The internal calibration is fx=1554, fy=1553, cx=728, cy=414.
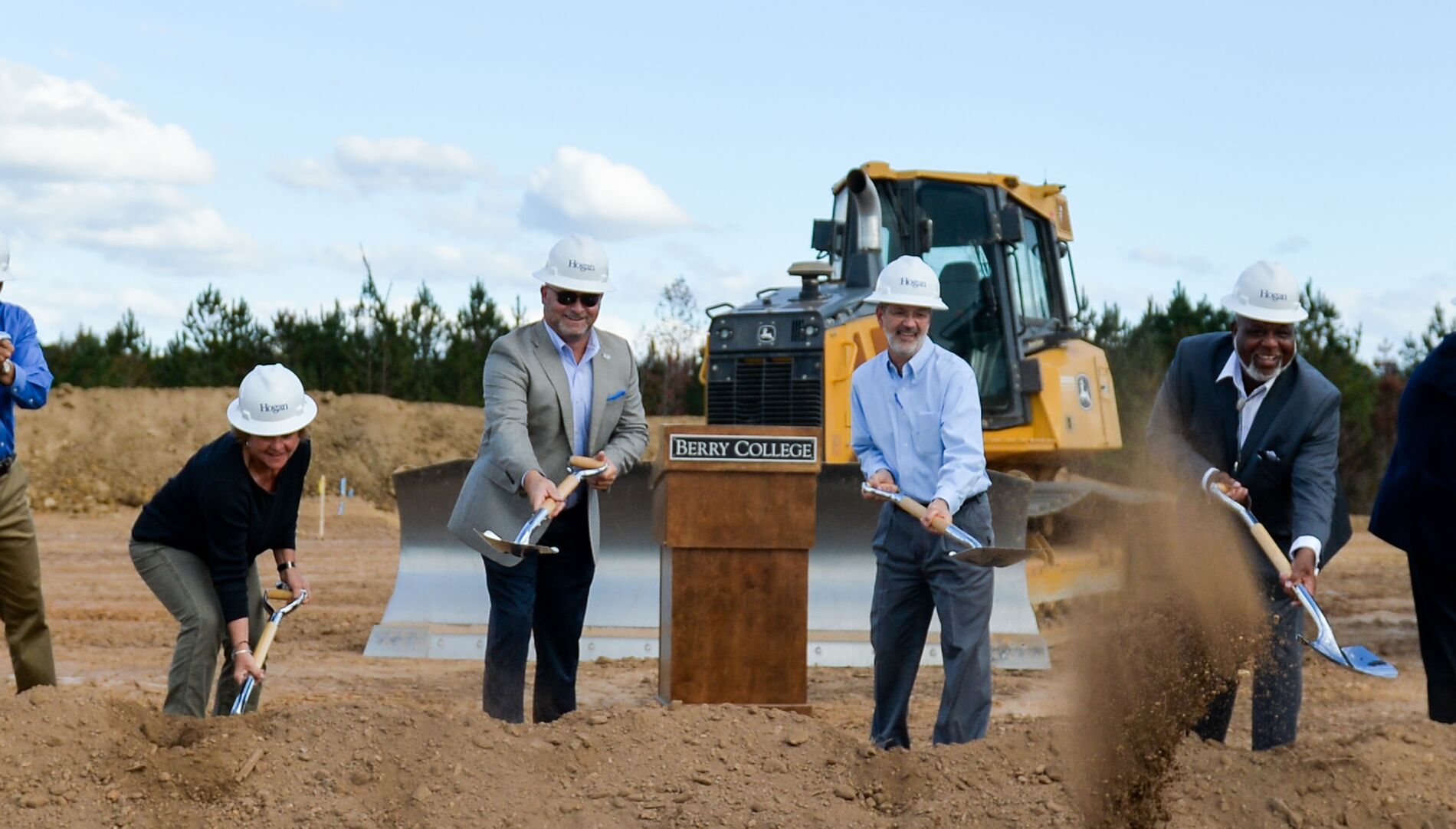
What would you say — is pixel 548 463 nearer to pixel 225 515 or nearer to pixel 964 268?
pixel 225 515

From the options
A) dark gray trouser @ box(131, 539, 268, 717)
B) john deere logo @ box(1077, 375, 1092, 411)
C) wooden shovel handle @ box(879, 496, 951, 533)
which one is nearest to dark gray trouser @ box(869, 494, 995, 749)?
wooden shovel handle @ box(879, 496, 951, 533)

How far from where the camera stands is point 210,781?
5074 mm

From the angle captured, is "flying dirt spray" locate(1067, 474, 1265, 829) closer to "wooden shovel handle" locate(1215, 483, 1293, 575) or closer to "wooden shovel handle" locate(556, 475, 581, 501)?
"wooden shovel handle" locate(1215, 483, 1293, 575)

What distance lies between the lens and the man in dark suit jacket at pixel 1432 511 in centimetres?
542

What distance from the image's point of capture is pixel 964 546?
5680mm

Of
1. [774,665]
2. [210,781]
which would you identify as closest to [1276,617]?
[774,665]

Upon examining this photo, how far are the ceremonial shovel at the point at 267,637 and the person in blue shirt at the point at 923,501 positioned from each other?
85.8 inches

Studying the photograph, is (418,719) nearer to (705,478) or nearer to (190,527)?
(190,527)

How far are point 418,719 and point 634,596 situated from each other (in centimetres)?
415

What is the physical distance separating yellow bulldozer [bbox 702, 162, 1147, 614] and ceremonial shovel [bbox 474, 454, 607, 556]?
399 cm

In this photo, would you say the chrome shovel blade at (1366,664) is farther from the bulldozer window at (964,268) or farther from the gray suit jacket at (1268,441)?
the bulldozer window at (964,268)

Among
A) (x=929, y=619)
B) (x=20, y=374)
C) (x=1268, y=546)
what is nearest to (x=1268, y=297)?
(x=1268, y=546)

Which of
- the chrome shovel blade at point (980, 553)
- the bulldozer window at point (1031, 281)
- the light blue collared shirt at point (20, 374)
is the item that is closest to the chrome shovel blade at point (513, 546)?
the chrome shovel blade at point (980, 553)

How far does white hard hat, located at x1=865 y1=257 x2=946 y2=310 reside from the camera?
5887 millimetres
